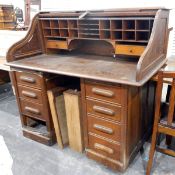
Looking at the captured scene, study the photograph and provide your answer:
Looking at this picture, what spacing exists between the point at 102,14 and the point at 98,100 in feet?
2.26

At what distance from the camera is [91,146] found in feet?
5.84

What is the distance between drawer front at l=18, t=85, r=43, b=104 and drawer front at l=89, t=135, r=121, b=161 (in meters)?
0.61

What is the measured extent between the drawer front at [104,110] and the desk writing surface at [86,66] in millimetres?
227

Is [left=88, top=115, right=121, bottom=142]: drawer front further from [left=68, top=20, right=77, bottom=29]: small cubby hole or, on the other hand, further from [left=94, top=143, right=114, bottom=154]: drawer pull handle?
[left=68, top=20, right=77, bottom=29]: small cubby hole

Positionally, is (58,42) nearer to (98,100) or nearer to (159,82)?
(98,100)

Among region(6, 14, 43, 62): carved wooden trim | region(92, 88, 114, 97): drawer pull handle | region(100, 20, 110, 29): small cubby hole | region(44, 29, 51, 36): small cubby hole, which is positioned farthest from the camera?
region(44, 29, 51, 36): small cubby hole

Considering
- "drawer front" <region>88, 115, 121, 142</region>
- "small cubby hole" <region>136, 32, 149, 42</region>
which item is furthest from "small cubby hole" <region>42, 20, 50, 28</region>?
"drawer front" <region>88, 115, 121, 142</region>

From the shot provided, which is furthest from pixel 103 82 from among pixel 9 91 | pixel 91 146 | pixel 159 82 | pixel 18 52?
pixel 9 91

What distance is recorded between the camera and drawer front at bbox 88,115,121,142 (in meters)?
1.55

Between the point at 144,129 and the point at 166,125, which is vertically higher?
the point at 166,125

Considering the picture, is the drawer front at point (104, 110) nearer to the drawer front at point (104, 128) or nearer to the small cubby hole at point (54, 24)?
the drawer front at point (104, 128)

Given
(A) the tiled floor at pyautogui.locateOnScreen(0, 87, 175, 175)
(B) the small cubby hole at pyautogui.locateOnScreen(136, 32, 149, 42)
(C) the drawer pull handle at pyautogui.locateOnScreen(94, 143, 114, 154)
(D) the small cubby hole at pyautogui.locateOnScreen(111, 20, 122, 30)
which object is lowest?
(A) the tiled floor at pyautogui.locateOnScreen(0, 87, 175, 175)

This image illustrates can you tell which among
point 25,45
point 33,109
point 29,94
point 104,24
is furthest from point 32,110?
point 104,24

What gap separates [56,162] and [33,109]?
0.55 metres
